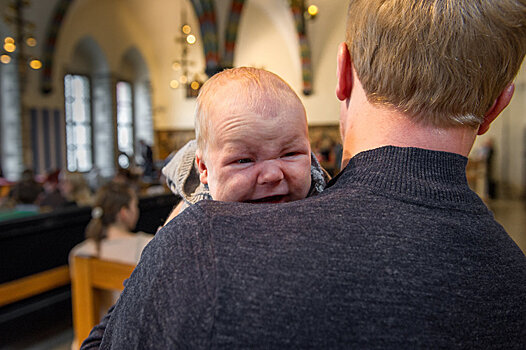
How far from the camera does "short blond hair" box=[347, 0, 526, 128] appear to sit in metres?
0.85

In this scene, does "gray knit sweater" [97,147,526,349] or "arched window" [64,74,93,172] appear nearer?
"gray knit sweater" [97,147,526,349]

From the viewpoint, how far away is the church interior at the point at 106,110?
446 centimetres

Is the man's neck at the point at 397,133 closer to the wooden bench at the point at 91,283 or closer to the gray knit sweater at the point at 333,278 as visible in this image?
the gray knit sweater at the point at 333,278

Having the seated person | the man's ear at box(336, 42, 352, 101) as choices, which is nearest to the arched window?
the seated person

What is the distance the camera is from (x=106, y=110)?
15.5 m

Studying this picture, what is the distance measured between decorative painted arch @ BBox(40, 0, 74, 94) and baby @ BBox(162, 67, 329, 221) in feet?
43.3

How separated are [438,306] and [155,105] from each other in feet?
56.8

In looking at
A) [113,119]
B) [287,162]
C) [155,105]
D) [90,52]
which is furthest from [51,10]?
[287,162]

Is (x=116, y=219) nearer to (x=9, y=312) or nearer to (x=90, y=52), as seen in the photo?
(x=9, y=312)

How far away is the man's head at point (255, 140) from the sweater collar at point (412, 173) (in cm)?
18

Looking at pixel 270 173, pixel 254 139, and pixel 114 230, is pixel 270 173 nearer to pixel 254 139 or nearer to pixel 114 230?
pixel 254 139

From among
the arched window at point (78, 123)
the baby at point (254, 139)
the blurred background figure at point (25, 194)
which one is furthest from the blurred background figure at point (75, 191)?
the arched window at point (78, 123)

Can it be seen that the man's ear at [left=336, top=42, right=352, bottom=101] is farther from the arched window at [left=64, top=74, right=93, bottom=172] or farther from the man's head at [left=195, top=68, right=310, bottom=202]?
the arched window at [left=64, top=74, right=93, bottom=172]

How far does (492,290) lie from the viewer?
→ 0.79 metres
